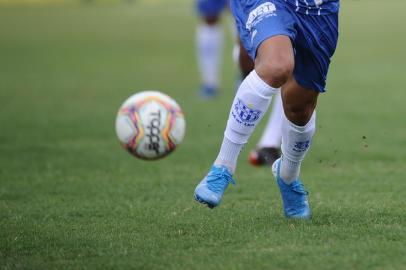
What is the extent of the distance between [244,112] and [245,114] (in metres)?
0.01

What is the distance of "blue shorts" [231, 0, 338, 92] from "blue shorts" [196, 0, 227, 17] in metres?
8.14

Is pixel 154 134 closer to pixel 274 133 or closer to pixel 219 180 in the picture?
pixel 219 180

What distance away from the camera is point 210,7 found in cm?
1339

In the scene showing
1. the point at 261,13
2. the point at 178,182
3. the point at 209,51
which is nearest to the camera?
the point at 261,13

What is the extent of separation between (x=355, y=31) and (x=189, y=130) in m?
14.8

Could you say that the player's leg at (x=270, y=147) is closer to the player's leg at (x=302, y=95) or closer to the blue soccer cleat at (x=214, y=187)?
the player's leg at (x=302, y=95)

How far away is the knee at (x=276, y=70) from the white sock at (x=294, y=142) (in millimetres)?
635

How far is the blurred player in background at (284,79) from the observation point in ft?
14.8

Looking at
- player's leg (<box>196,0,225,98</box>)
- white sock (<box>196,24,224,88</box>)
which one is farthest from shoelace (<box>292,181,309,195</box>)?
white sock (<box>196,24,224,88</box>)

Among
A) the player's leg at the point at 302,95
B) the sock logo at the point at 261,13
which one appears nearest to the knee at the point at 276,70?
the sock logo at the point at 261,13

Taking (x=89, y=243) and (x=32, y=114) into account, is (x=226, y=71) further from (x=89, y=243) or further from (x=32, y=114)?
(x=89, y=243)

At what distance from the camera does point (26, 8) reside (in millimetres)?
32375

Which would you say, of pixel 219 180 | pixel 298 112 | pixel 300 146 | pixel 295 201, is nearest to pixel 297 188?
pixel 295 201

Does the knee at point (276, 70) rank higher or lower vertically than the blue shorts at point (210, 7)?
higher
